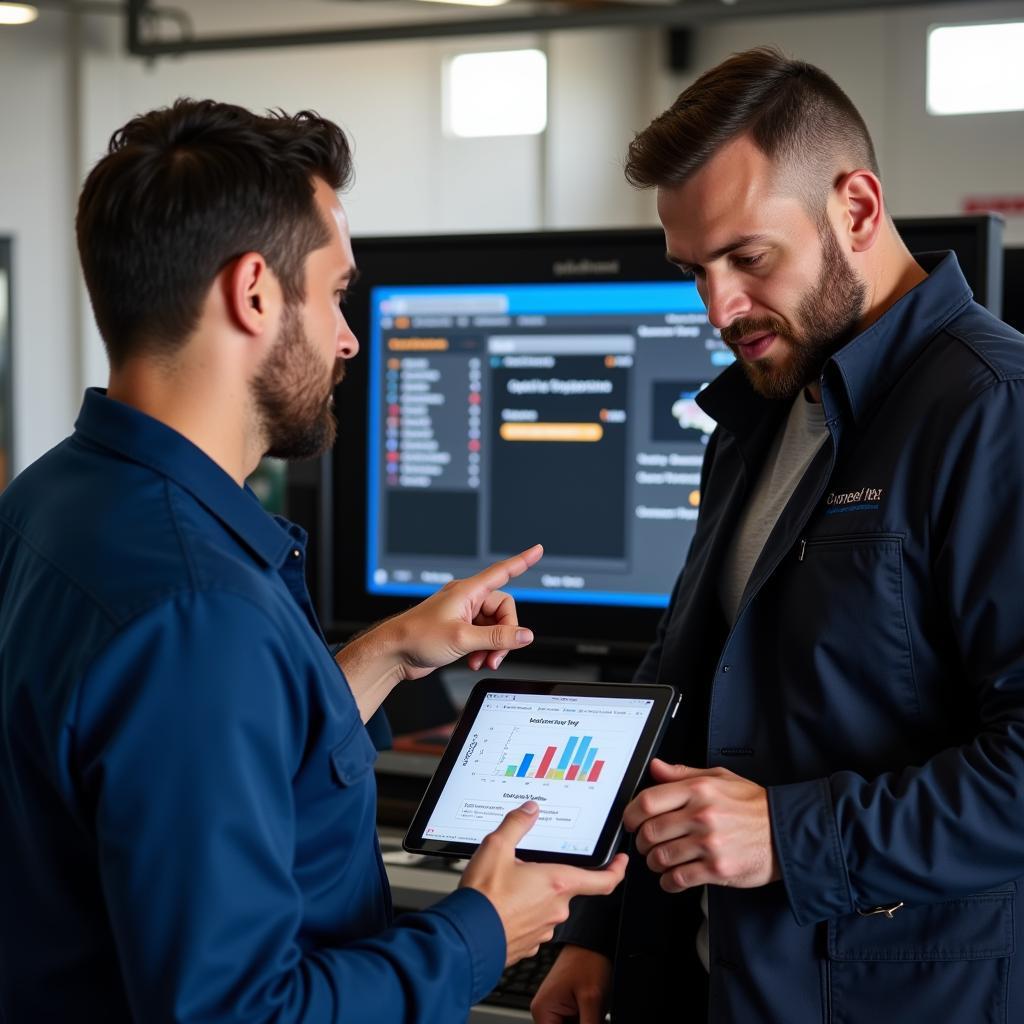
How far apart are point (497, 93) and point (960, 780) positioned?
647 cm

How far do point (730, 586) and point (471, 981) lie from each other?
0.59 meters

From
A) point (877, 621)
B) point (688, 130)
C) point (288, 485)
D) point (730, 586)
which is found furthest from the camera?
point (288, 485)

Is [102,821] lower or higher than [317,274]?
lower

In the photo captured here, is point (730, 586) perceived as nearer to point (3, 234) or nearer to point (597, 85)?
point (3, 234)

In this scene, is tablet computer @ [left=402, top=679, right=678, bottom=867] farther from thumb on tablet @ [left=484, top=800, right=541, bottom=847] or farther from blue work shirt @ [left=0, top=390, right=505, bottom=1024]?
blue work shirt @ [left=0, top=390, right=505, bottom=1024]

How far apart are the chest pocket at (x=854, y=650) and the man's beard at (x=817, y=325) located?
21 cm

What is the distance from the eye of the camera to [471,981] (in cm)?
101

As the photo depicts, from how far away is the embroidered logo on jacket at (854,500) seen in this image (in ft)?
3.99

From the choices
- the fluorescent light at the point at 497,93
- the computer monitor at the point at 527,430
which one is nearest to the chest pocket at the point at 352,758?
the computer monitor at the point at 527,430

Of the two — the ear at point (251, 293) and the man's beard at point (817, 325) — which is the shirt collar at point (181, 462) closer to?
the ear at point (251, 293)

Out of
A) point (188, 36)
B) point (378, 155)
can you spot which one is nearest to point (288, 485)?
point (188, 36)

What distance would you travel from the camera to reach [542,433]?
2010 millimetres

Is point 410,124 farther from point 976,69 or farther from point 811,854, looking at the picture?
point 811,854

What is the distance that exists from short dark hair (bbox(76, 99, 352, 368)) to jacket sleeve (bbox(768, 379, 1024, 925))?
0.57 meters
